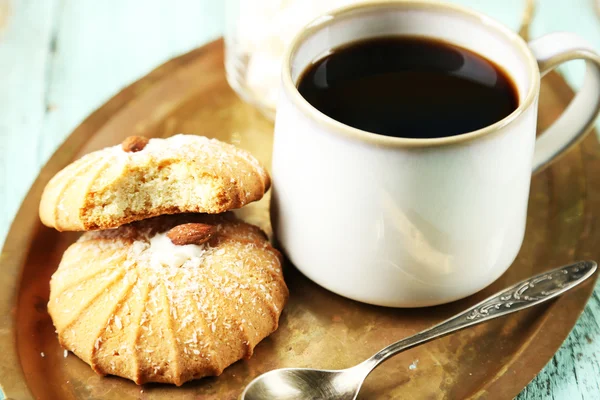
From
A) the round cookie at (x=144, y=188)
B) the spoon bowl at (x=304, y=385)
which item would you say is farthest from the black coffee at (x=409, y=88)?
the spoon bowl at (x=304, y=385)

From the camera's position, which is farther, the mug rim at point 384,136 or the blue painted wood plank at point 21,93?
the blue painted wood plank at point 21,93

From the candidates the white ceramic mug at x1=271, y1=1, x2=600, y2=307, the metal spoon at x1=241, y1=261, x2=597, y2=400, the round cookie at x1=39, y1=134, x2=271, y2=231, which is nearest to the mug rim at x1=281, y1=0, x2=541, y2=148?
the white ceramic mug at x1=271, y1=1, x2=600, y2=307

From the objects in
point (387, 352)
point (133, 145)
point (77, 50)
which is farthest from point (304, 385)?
point (77, 50)

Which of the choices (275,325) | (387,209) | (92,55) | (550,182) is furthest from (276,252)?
(92,55)

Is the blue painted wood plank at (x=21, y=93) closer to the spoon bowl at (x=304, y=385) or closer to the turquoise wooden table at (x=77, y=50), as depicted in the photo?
the turquoise wooden table at (x=77, y=50)

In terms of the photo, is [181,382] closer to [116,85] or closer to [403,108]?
[403,108]

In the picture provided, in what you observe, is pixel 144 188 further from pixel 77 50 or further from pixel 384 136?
pixel 77 50
